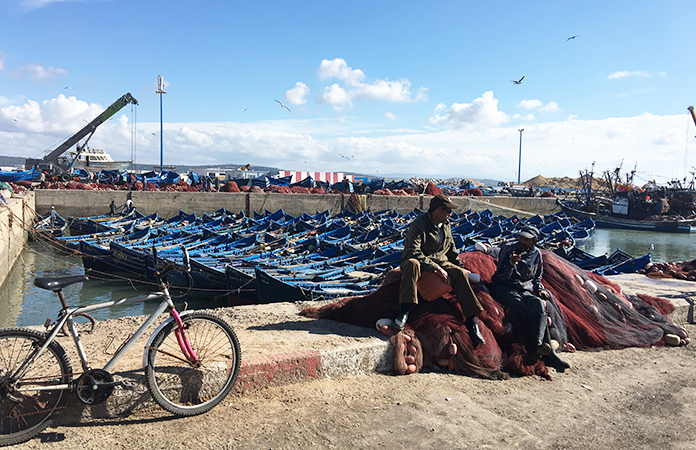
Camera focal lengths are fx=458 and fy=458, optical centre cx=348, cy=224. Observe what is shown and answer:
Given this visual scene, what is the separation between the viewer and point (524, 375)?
476 cm

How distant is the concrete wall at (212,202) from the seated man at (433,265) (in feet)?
98.1

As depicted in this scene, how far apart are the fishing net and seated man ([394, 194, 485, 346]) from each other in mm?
115

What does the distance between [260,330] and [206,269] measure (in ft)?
27.2

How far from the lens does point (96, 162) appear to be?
173ft

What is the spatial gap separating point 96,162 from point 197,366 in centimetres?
5690

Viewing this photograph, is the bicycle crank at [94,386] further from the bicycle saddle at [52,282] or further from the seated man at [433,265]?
the seated man at [433,265]

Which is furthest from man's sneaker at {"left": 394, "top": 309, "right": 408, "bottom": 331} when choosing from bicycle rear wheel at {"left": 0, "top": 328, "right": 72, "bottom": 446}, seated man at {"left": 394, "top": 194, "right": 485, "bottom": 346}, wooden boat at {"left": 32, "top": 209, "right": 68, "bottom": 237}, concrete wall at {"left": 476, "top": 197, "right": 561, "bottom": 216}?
concrete wall at {"left": 476, "top": 197, "right": 561, "bottom": 216}

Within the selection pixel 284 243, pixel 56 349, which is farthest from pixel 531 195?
pixel 56 349

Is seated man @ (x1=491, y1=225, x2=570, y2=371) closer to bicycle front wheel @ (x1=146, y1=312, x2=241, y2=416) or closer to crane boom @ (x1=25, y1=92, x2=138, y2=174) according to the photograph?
bicycle front wheel @ (x1=146, y1=312, x2=241, y2=416)

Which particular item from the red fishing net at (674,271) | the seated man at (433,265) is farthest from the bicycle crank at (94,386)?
the red fishing net at (674,271)

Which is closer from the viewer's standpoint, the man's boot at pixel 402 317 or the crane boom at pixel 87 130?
the man's boot at pixel 402 317

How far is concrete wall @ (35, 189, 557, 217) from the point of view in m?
29.6

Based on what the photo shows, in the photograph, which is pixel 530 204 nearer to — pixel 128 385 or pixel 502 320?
pixel 502 320

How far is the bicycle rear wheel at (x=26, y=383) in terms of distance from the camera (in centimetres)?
306
